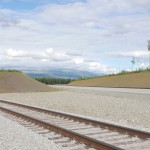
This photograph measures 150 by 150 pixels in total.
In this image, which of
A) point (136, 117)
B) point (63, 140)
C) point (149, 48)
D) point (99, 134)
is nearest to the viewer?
point (63, 140)

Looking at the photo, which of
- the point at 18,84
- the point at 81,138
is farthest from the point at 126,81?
the point at 81,138

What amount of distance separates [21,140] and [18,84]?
34532mm

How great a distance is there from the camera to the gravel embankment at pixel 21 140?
31.4ft

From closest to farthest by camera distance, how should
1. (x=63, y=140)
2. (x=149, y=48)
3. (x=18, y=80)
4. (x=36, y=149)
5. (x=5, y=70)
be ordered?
1. (x=36, y=149)
2. (x=63, y=140)
3. (x=18, y=80)
4. (x=5, y=70)
5. (x=149, y=48)

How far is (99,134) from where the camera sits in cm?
1161

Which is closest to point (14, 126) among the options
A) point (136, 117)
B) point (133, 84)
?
point (136, 117)

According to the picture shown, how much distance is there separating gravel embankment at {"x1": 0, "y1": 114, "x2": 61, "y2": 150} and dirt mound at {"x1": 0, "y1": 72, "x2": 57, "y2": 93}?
30230mm

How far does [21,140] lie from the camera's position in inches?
420

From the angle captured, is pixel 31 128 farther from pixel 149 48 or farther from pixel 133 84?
pixel 149 48

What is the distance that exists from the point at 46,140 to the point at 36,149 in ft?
4.26

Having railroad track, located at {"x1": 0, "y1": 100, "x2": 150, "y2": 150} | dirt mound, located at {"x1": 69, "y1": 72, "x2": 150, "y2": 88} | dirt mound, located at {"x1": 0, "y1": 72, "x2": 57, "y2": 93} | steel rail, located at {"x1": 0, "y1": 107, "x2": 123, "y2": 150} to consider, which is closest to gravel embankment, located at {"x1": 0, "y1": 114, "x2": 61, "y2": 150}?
railroad track, located at {"x1": 0, "y1": 100, "x2": 150, "y2": 150}

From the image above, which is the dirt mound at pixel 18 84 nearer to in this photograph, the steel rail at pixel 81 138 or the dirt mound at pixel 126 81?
the dirt mound at pixel 126 81

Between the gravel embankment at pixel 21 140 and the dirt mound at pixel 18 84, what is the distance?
1190 inches

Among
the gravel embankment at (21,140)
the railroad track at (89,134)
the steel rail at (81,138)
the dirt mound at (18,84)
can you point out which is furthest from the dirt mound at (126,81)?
the gravel embankment at (21,140)
